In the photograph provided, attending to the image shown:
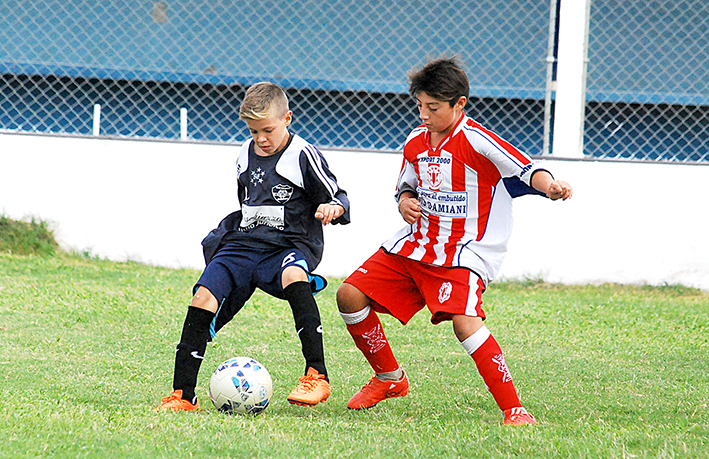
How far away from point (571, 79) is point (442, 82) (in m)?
3.76

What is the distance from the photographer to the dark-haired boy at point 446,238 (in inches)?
123

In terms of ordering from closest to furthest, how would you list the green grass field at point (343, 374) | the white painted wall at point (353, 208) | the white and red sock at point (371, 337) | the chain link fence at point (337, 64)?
1. the green grass field at point (343, 374)
2. the white and red sock at point (371, 337)
3. the white painted wall at point (353, 208)
4. the chain link fence at point (337, 64)

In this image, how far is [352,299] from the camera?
3.41m

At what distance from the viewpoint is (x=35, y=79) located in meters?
7.20

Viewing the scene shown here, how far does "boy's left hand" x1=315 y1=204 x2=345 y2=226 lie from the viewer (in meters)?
3.31

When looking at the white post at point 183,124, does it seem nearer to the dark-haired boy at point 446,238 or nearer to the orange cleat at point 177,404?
the dark-haired boy at point 446,238

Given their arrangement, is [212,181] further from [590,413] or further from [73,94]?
[590,413]

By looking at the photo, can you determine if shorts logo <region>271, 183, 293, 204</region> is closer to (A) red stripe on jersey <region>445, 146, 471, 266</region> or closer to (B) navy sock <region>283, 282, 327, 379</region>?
(B) navy sock <region>283, 282, 327, 379</region>

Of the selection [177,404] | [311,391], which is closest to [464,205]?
[311,391]

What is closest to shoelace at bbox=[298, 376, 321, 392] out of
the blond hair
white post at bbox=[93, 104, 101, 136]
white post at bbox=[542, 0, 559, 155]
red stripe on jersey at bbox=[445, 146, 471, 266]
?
red stripe on jersey at bbox=[445, 146, 471, 266]

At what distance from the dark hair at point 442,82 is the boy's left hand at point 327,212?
57cm

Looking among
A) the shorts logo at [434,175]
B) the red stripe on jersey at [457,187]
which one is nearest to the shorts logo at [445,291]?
the red stripe on jersey at [457,187]

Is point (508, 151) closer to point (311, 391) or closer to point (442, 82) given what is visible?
point (442, 82)

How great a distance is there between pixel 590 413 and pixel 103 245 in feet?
14.9
